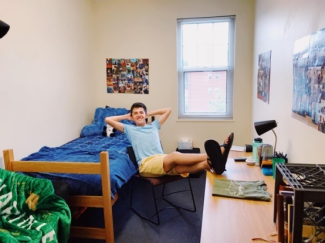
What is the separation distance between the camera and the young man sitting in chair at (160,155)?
1986 mm

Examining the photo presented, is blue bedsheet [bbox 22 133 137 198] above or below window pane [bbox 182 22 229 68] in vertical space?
below

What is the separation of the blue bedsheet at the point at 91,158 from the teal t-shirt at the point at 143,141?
135 millimetres

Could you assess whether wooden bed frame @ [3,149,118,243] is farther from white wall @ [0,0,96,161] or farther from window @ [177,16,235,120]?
window @ [177,16,235,120]

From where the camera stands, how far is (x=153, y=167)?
2469 mm

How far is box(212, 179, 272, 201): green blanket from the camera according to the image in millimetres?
1513

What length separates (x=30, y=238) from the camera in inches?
58.0

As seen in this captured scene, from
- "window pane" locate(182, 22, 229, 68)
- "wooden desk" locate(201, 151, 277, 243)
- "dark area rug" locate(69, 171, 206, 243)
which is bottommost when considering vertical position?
"dark area rug" locate(69, 171, 206, 243)

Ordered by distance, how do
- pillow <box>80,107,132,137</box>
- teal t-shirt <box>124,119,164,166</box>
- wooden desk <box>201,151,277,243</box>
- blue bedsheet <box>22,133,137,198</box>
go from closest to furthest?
wooden desk <box>201,151,277,243</box>
blue bedsheet <box>22,133,137,198</box>
teal t-shirt <box>124,119,164,166</box>
pillow <box>80,107,132,137</box>

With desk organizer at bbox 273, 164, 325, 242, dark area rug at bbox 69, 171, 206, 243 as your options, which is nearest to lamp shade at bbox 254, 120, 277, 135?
desk organizer at bbox 273, 164, 325, 242

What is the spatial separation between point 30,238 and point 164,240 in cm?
112

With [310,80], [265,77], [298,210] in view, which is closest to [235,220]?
[298,210]

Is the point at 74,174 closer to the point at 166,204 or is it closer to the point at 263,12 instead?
the point at 166,204

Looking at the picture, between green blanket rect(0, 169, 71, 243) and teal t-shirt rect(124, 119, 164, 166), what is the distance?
103 cm

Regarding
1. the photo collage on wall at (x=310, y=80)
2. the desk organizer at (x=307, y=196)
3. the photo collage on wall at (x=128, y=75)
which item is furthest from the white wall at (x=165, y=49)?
the desk organizer at (x=307, y=196)
